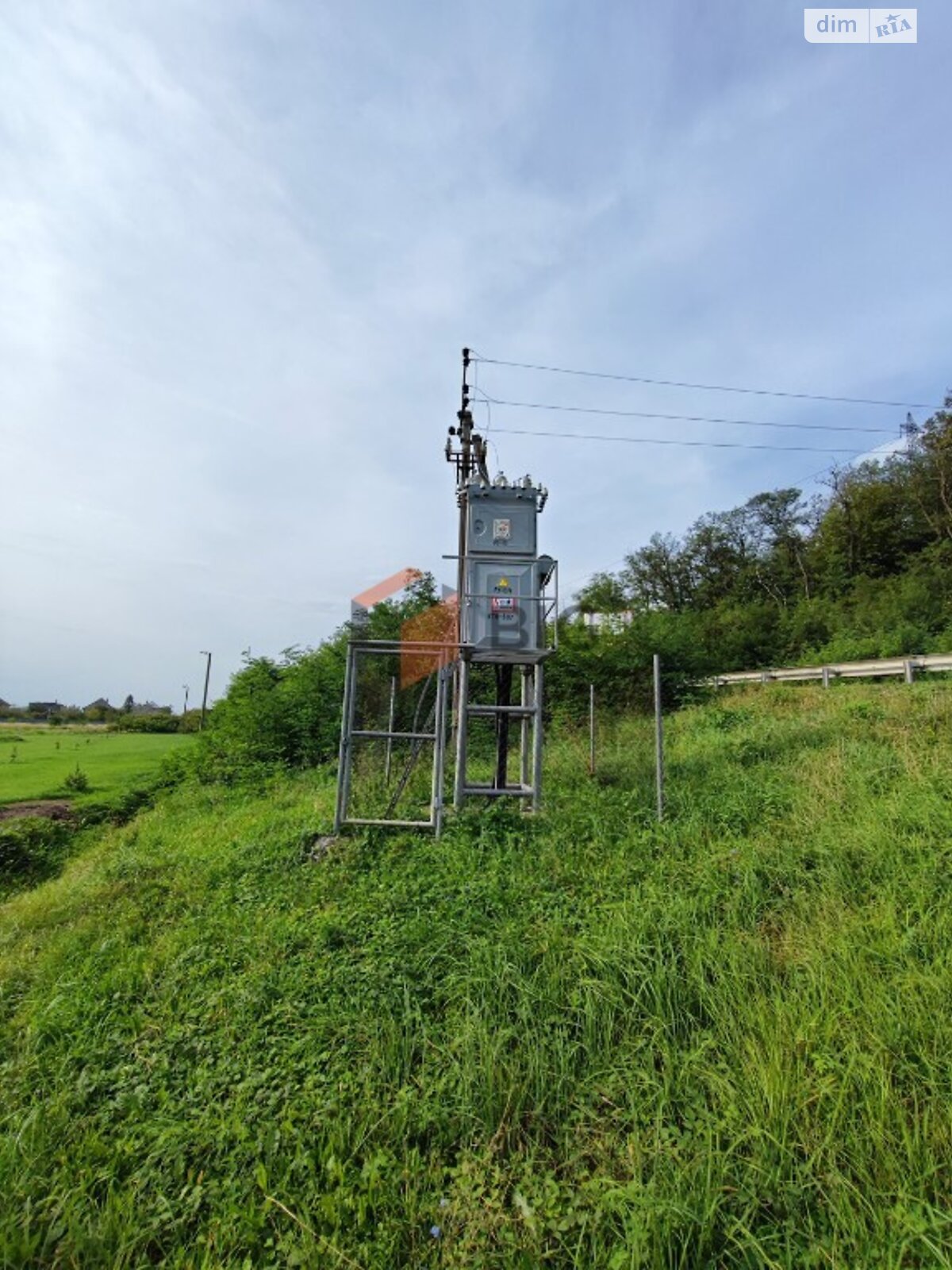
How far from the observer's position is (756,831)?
511cm

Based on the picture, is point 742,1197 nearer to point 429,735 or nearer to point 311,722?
point 429,735

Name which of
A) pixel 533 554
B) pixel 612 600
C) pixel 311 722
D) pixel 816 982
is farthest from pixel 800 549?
pixel 816 982

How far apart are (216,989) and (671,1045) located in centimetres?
293

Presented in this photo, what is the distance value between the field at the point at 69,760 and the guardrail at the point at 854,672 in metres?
18.1

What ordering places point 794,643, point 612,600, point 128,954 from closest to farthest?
point 128,954
point 794,643
point 612,600

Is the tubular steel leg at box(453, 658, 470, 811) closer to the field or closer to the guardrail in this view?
the guardrail

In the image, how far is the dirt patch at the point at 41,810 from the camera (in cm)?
1374

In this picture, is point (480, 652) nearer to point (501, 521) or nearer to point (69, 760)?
point (501, 521)

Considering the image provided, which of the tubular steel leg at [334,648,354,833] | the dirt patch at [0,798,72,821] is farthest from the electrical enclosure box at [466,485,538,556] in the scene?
the dirt patch at [0,798,72,821]

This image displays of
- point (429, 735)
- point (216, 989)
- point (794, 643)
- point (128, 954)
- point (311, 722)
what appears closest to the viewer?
point (216, 989)

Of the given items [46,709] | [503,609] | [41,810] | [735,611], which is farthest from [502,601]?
[46,709]

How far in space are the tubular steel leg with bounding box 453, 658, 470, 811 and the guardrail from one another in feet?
32.0

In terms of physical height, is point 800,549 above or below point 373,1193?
above

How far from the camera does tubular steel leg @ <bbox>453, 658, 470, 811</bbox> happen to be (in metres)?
7.43
